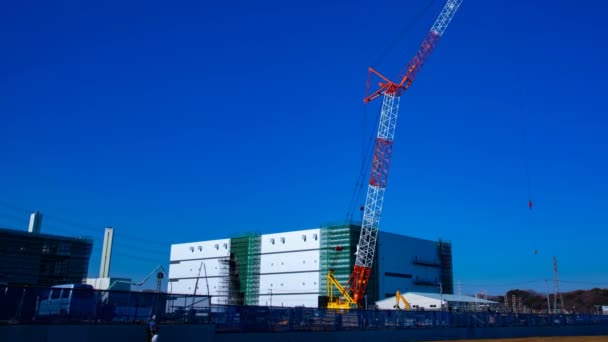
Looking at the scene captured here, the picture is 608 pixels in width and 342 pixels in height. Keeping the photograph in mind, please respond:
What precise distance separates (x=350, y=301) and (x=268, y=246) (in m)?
32.8

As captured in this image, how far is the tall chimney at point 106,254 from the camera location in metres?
88.6

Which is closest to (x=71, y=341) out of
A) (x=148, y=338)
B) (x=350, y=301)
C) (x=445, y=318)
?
(x=148, y=338)

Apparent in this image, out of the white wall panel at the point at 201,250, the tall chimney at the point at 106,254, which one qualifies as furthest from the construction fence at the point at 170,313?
the white wall panel at the point at 201,250

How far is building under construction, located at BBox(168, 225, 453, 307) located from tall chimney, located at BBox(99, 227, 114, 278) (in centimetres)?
2353

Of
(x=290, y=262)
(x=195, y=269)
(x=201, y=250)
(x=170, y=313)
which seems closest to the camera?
(x=170, y=313)

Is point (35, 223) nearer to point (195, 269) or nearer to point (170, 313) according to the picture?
point (195, 269)

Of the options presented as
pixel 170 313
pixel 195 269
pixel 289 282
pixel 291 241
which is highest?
pixel 291 241

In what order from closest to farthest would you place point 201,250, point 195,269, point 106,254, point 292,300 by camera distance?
1. point 106,254
2. point 292,300
3. point 195,269
4. point 201,250

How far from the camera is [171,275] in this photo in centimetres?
13625

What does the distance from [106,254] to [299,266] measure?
3870 centimetres

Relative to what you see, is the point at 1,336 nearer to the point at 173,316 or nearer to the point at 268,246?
the point at 173,316

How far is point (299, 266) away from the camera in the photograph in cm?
11088

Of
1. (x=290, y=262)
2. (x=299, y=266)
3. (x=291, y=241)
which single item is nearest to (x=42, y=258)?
(x=290, y=262)

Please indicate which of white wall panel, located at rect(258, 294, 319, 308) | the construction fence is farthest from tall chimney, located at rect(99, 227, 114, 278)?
the construction fence
